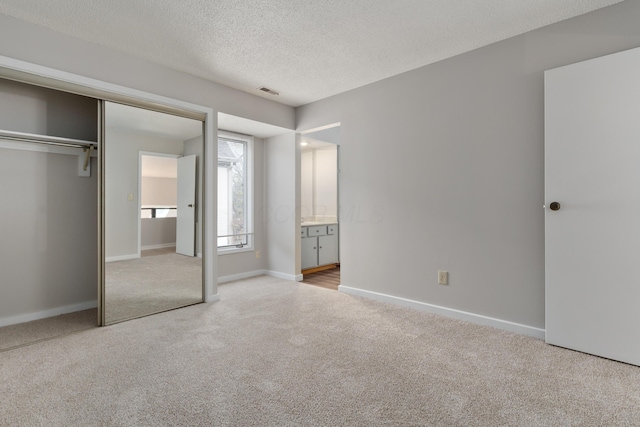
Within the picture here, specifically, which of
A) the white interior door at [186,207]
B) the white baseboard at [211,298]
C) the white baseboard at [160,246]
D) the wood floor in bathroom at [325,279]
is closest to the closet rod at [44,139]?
the white interior door at [186,207]

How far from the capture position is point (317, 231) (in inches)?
210

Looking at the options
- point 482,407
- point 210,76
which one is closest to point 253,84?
point 210,76

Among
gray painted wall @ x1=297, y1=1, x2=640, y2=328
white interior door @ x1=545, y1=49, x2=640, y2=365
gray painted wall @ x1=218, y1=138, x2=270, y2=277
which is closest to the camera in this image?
white interior door @ x1=545, y1=49, x2=640, y2=365

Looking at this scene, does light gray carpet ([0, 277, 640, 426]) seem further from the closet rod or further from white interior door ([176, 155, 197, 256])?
the closet rod

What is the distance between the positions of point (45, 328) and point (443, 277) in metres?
3.55

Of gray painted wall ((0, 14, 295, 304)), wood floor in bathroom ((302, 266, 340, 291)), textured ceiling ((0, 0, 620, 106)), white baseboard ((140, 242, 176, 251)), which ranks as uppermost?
textured ceiling ((0, 0, 620, 106))

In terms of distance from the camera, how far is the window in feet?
14.7

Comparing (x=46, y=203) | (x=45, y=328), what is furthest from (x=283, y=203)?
(x=45, y=328)

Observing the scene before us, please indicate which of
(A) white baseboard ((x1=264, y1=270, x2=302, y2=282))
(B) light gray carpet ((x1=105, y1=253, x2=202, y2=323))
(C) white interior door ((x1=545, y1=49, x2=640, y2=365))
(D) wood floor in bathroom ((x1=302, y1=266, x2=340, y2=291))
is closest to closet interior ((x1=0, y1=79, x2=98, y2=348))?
(B) light gray carpet ((x1=105, y1=253, x2=202, y2=323))

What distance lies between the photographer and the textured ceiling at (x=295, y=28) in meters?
2.24

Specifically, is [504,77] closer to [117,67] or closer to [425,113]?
[425,113]

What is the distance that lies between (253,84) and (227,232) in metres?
2.05

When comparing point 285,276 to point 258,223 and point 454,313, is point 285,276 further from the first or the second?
point 454,313

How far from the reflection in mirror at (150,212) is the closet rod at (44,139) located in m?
0.44
